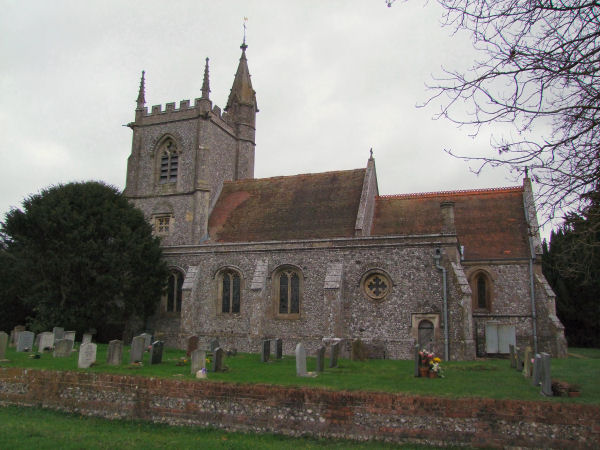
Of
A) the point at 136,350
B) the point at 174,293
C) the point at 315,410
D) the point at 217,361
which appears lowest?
the point at 315,410

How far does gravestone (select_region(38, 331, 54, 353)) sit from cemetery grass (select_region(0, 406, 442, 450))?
243 inches

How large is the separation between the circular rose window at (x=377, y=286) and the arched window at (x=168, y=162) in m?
12.9

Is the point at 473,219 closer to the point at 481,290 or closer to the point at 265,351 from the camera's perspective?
the point at 481,290

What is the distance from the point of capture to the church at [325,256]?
60.5 ft

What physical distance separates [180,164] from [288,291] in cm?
1047

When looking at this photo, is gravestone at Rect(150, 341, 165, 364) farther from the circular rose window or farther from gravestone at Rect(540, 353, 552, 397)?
Answer: gravestone at Rect(540, 353, 552, 397)

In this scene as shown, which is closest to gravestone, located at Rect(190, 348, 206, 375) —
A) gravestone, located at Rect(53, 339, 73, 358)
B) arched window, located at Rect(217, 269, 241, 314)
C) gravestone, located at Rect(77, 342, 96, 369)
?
gravestone, located at Rect(77, 342, 96, 369)

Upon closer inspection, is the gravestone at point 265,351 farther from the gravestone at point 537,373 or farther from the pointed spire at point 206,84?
the pointed spire at point 206,84

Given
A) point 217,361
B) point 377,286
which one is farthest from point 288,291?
point 217,361

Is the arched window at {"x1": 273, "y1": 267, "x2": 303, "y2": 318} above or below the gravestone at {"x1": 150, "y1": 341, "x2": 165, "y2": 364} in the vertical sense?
above

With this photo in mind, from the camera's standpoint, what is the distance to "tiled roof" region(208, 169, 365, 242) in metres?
22.6

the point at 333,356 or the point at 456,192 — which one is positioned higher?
the point at 456,192

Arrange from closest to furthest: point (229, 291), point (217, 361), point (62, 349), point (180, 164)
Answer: point (217, 361)
point (62, 349)
point (229, 291)
point (180, 164)

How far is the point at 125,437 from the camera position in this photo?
9234 millimetres
